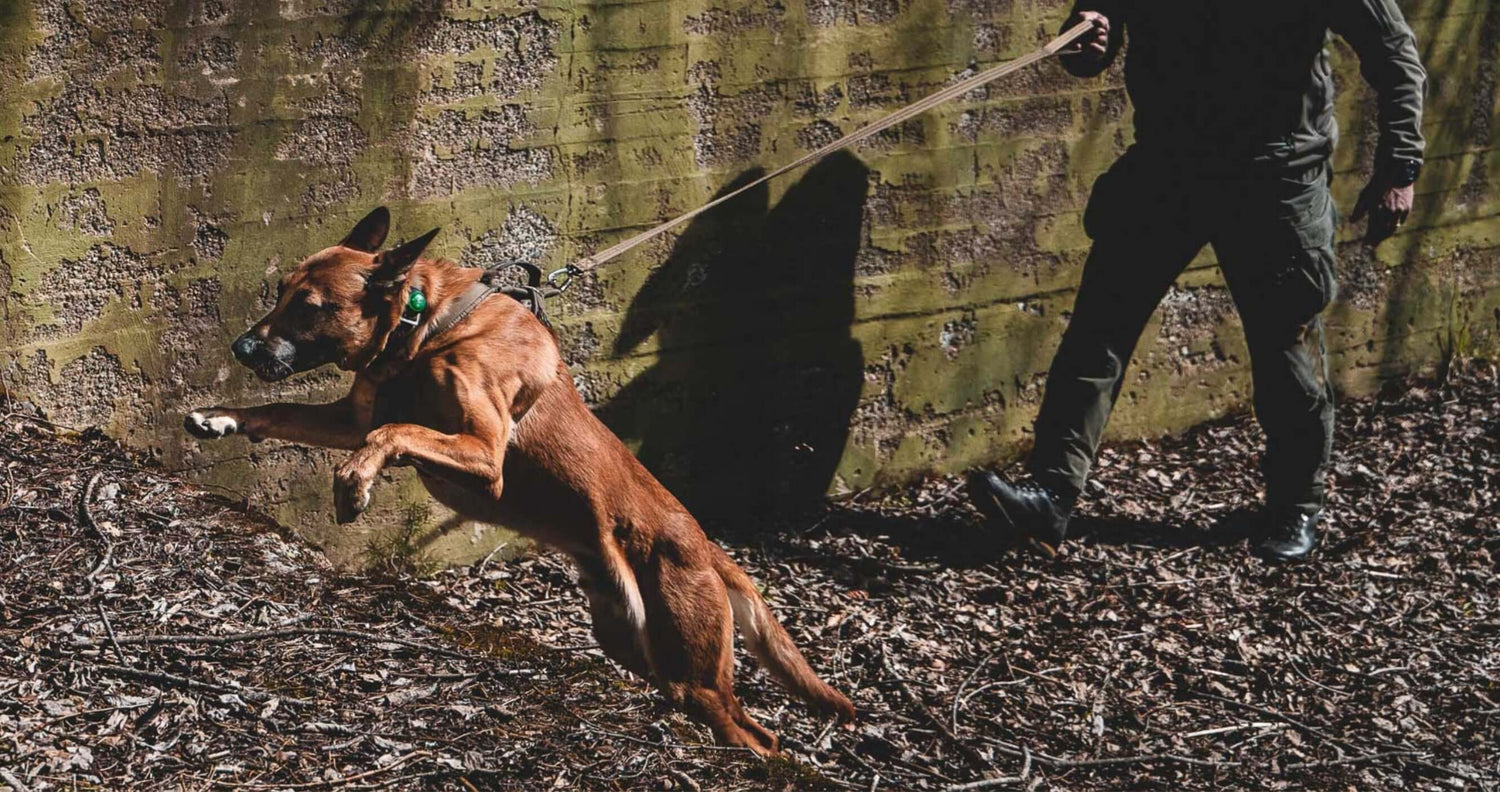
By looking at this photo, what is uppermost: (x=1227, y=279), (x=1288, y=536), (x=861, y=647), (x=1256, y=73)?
(x=1256, y=73)

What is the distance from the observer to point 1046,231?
21.4 feet

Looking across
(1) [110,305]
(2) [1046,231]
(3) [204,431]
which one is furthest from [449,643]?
(2) [1046,231]

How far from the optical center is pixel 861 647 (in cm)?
544

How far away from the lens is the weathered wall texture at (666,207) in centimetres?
491

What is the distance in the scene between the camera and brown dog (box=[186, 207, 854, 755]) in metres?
4.15

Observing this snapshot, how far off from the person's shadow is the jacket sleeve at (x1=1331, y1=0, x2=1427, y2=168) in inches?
73.1

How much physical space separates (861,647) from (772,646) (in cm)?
99

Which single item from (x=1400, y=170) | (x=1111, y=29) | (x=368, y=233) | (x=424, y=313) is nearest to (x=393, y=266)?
(x=424, y=313)

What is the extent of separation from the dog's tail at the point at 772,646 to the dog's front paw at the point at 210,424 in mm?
1407

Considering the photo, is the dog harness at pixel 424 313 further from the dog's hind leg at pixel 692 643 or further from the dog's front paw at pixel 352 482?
the dog's hind leg at pixel 692 643

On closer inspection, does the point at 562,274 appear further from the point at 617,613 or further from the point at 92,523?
the point at 92,523

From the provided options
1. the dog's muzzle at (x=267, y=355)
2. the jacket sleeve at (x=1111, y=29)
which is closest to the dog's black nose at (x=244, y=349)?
the dog's muzzle at (x=267, y=355)

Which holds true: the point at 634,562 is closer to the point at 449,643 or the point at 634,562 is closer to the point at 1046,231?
the point at 449,643

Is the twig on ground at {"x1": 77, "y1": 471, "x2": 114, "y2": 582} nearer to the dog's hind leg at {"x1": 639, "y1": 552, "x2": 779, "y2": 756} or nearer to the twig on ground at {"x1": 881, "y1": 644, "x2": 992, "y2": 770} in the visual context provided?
the dog's hind leg at {"x1": 639, "y1": 552, "x2": 779, "y2": 756}
